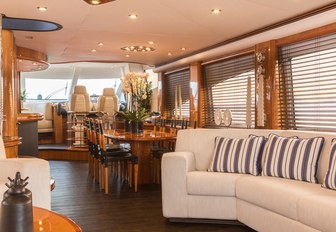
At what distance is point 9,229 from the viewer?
4.67ft

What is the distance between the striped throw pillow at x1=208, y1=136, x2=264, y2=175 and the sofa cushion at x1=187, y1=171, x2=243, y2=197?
0.16 meters

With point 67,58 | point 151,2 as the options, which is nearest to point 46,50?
point 67,58

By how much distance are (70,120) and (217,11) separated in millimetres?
6156

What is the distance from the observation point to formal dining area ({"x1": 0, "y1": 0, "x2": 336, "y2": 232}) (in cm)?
299

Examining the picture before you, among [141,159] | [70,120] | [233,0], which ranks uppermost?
[233,0]

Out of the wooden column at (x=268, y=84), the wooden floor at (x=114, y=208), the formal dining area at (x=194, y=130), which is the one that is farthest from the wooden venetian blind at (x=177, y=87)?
the wooden floor at (x=114, y=208)

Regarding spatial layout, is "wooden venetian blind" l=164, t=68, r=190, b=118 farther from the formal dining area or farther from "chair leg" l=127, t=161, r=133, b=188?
"chair leg" l=127, t=161, r=133, b=188

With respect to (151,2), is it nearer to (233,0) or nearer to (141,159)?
(233,0)

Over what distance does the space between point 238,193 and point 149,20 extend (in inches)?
109

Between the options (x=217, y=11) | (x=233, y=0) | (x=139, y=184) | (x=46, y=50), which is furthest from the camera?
(x=46, y=50)

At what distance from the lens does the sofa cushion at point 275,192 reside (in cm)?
280

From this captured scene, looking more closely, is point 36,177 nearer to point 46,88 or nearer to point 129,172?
point 129,172

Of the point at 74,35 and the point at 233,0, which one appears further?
the point at 74,35

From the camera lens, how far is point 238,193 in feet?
11.2
